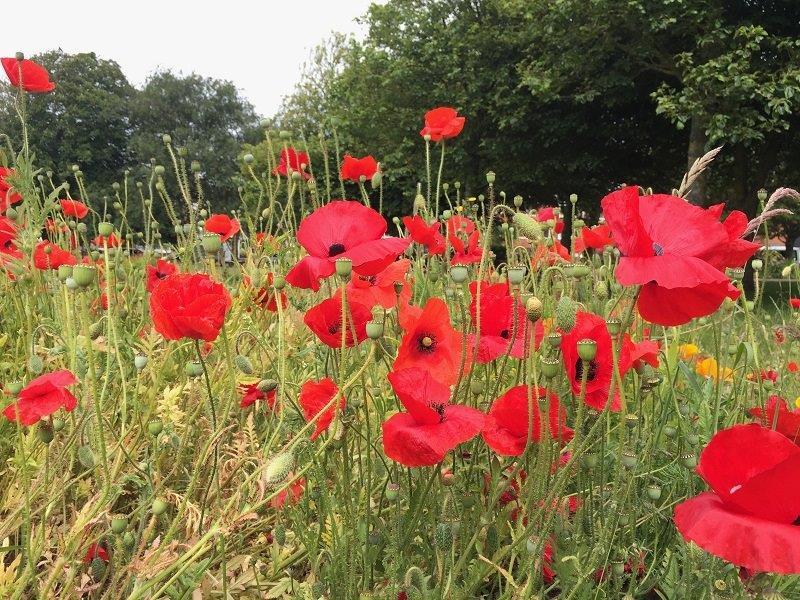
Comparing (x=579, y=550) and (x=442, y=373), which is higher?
(x=442, y=373)

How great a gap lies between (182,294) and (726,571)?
947mm

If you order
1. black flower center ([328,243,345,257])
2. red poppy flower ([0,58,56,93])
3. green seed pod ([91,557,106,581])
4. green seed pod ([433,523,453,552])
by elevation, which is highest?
red poppy flower ([0,58,56,93])

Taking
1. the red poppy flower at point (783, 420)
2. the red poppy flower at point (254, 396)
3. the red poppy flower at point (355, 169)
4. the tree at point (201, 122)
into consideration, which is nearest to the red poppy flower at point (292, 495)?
the red poppy flower at point (254, 396)

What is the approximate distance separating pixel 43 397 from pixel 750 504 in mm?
1030

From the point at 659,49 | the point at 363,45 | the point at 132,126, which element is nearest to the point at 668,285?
the point at 659,49

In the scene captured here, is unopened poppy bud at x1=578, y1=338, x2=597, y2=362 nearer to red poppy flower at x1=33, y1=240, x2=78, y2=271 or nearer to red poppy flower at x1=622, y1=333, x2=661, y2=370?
red poppy flower at x1=622, y1=333, x2=661, y2=370

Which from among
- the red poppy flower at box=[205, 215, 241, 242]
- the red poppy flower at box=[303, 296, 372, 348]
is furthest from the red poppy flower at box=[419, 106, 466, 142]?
the red poppy flower at box=[303, 296, 372, 348]

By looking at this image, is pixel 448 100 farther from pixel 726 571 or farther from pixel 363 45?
pixel 726 571

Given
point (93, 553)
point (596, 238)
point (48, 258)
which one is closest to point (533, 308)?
point (93, 553)

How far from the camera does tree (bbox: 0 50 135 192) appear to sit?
1081 inches

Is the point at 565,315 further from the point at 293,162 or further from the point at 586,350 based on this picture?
the point at 293,162

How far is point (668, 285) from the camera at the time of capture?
71 centimetres

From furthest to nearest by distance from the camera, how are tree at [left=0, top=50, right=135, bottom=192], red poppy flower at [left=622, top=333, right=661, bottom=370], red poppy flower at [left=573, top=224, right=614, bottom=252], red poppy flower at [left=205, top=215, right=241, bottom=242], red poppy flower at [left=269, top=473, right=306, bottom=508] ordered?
tree at [left=0, top=50, right=135, bottom=192], red poppy flower at [left=205, top=215, right=241, bottom=242], red poppy flower at [left=573, top=224, right=614, bottom=252], red poppy flower at [left=269, top=473, right=306, bottom=508], red poppy flower at [left=622, top=333, right=661, bottom=370]

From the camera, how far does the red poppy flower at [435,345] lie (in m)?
1.04
